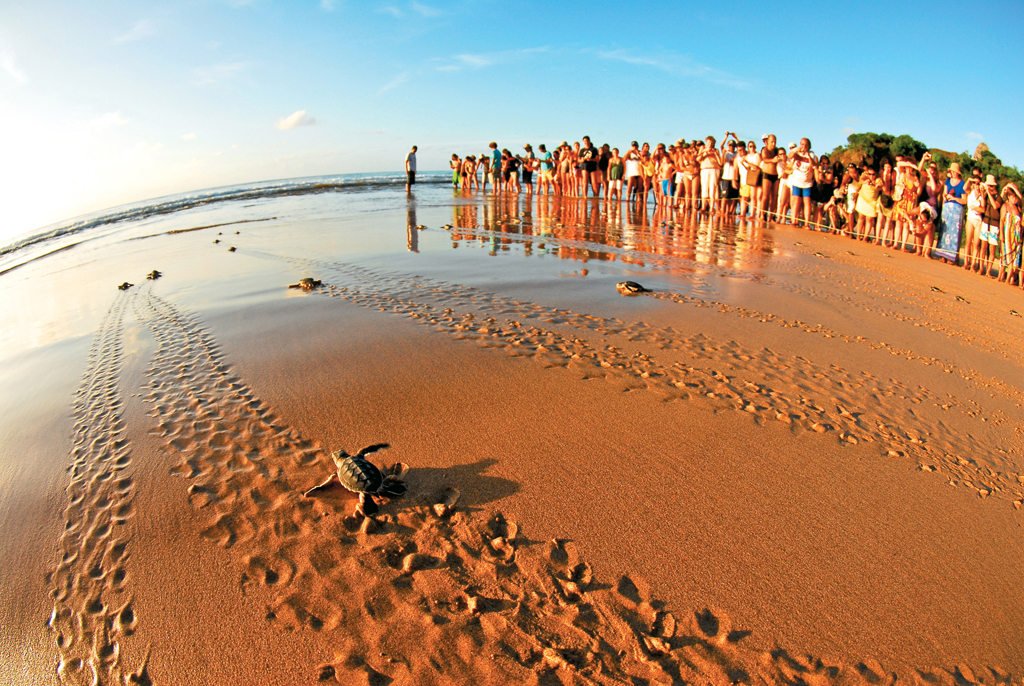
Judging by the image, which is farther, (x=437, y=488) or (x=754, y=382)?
(x=754, y=382)

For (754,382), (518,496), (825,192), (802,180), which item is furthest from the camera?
(825,192)

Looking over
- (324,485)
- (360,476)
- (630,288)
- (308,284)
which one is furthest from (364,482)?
(308,284)

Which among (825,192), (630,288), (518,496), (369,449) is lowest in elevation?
(518,496)

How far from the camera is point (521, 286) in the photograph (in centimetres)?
700

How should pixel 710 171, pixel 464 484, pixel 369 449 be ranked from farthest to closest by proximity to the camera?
1. pixel 710 171
2. pixel 369 449
3. pixel 464 484

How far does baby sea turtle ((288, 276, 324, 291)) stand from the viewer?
718 centimetres

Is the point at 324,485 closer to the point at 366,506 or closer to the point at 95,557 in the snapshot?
the point at 366,506

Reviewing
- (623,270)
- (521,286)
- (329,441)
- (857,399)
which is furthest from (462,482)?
(623,270)

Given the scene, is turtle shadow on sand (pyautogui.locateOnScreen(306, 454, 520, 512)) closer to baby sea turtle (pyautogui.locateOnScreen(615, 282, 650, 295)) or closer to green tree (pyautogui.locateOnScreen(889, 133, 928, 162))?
baby sea turtle (pyautogui.locateOnScreen(615, 282, 650, 295))

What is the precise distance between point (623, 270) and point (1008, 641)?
652 centimetres

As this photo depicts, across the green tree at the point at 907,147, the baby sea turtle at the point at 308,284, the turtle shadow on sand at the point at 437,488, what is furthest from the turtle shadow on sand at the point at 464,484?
the green tree at the point at 907,147

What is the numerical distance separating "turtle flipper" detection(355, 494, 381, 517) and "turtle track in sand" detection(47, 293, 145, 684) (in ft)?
3.43

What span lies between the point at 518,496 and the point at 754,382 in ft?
8.09

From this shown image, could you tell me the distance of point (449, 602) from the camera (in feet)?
7.60
